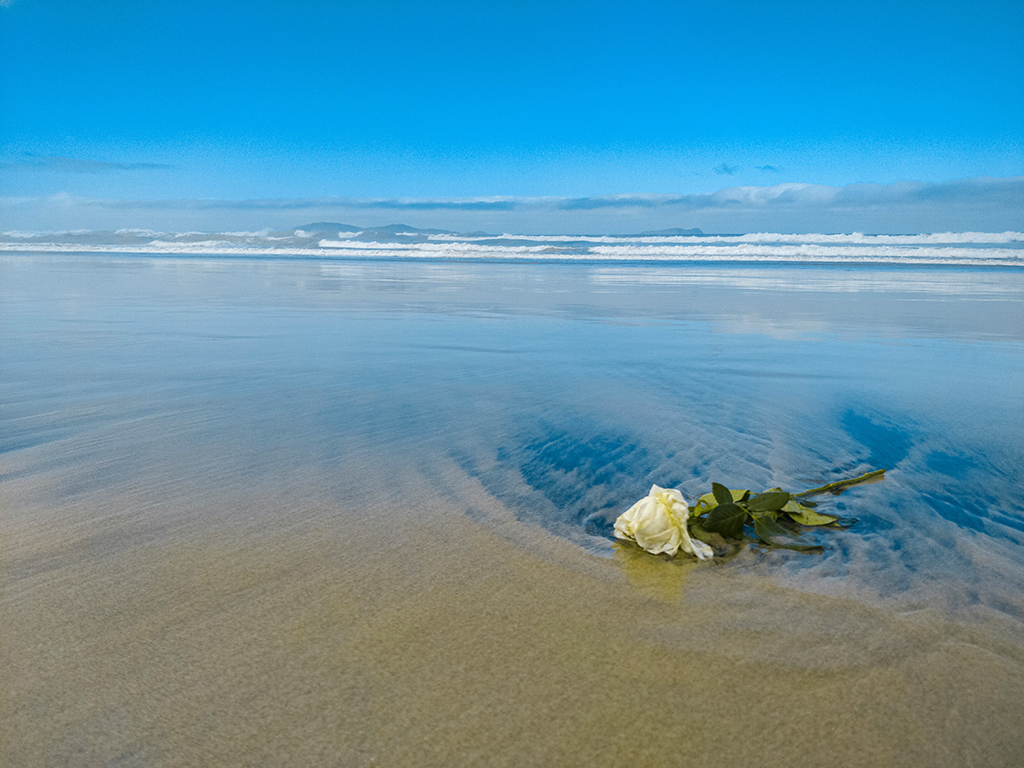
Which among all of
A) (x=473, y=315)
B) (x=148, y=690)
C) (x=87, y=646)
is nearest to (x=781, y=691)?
(x=148, y=690)

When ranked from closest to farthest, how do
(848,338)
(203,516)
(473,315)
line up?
1. (203,516)
2. (848,338)
3. (473,315)

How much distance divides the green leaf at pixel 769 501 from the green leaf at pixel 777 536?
0.08 ft

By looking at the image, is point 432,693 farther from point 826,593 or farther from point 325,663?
point 826,593

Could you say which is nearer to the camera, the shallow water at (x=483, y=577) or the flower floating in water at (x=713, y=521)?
the shallow water at (x=483, y=577)

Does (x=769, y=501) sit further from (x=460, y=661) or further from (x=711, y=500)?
(x=460, y=661)

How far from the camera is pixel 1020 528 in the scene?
1896 mm

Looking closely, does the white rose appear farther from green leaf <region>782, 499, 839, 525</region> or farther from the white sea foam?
the white sea foam

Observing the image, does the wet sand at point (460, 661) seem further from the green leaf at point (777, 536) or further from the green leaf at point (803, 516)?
the green leaf at point (803, 516)

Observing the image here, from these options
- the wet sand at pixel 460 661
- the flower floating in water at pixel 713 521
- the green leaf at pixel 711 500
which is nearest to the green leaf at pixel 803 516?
the flower floating in water at pixel 713 521

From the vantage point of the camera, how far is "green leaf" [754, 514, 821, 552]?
1723mm

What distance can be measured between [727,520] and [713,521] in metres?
0.03

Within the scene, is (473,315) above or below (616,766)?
below

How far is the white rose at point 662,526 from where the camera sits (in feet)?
5.28

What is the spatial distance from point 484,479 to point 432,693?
3.66 feet
